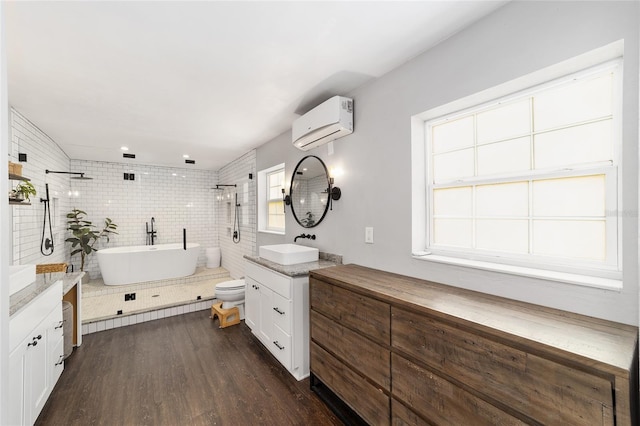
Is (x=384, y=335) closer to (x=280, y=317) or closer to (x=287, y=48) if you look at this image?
(x=280, y=317)

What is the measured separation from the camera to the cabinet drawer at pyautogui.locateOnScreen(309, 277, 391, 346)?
1574mm

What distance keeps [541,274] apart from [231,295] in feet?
10.4

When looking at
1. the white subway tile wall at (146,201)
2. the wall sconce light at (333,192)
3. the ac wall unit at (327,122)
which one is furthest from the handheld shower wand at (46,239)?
the wall sconce light at (333,192)

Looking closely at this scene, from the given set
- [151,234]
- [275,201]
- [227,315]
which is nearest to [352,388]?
[227,315]

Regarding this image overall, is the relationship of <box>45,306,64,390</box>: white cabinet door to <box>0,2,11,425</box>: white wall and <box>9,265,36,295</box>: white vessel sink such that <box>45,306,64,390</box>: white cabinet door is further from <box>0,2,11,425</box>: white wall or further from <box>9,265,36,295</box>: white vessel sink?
<box>0,2,11,425</box>: white wall

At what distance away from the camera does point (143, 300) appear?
162 inches

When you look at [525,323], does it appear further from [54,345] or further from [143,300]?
[143,300]

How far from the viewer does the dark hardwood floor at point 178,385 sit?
6.32 ft

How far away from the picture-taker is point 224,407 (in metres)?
2.02

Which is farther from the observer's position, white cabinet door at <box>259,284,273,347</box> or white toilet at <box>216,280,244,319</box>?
white toilet at <box>216,280,244,319</box>

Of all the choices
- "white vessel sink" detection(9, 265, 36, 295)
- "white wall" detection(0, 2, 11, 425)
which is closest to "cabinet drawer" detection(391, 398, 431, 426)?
"white wall" detection(0, 2, 11, 425)

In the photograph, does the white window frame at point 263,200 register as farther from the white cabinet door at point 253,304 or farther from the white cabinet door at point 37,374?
the white cabinet door at point 37,374

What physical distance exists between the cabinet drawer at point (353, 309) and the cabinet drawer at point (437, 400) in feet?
0.54

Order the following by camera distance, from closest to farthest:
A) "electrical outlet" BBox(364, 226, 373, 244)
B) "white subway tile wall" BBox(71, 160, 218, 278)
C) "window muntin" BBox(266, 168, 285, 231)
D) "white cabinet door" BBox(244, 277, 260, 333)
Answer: "electrical outlet" BBox(364, 226, 373, 244), "white cabinet door" BBox(244, 277, 260, 333), "window muntin" BBox(266, 168, 285, 231), "white subway tile wall" BBox(71, 160, 218, 278)
